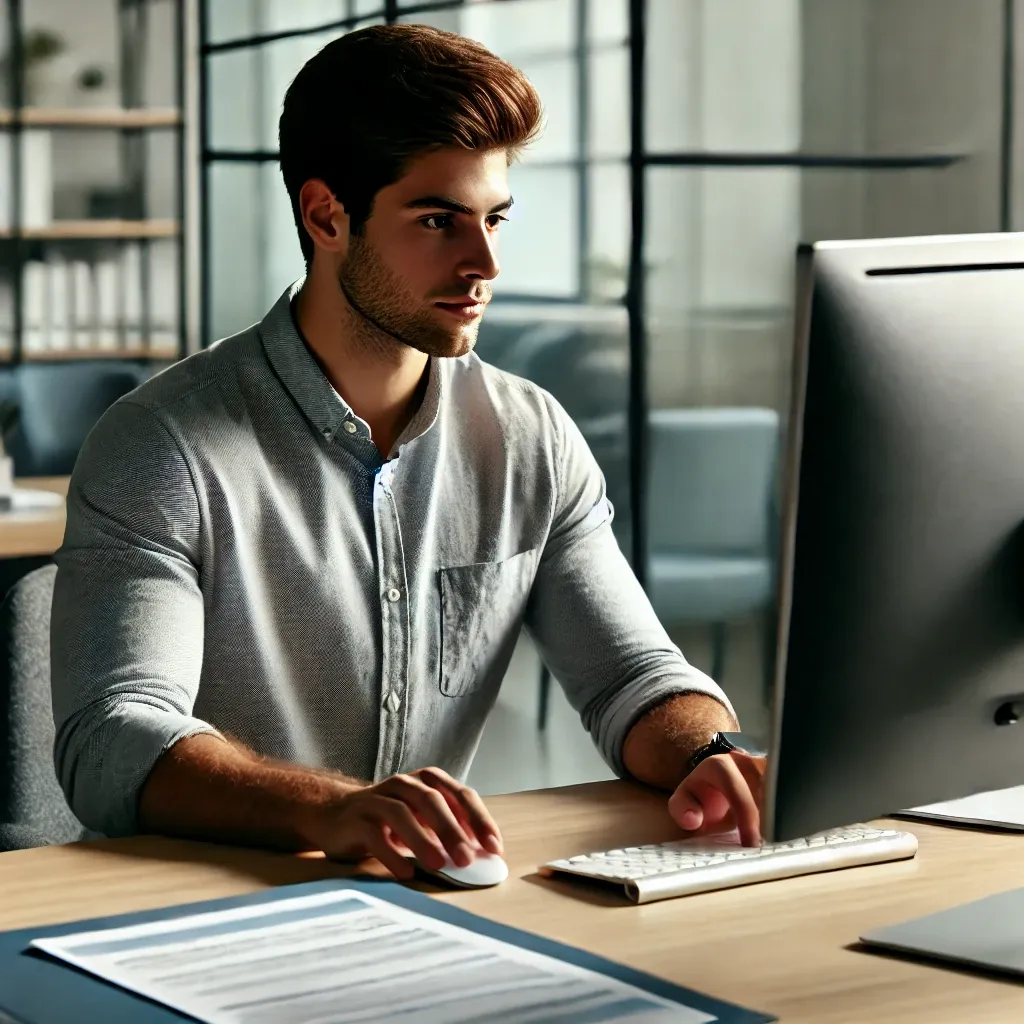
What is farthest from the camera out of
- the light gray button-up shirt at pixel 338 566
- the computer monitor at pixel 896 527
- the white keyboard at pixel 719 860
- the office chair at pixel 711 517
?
the office chair at pixel 711 517

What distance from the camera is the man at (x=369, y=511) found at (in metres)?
1.58

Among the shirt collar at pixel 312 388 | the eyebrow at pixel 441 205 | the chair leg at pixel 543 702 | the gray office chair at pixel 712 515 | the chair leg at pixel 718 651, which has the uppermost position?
the eyebrow at pixel 441 205

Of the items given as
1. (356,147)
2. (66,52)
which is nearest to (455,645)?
(356,147)

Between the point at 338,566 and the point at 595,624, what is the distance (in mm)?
282

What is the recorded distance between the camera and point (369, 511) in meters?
1.75

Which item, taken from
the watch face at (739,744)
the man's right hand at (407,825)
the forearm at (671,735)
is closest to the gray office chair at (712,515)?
the forearm at (671,735)

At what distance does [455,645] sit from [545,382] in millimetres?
2262

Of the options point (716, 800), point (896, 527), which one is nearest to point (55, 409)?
point (716, 800)

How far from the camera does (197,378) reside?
174cm

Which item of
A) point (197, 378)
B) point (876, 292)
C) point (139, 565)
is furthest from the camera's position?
point (197, 378)

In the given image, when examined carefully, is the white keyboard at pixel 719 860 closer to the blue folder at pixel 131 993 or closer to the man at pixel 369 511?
the blue folder at pixel 131 993

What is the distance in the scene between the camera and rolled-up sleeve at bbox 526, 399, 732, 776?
171cm

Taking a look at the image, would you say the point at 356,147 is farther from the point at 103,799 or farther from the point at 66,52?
the point at 66,52

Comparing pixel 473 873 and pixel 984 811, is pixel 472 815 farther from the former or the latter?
pixel 984 811
